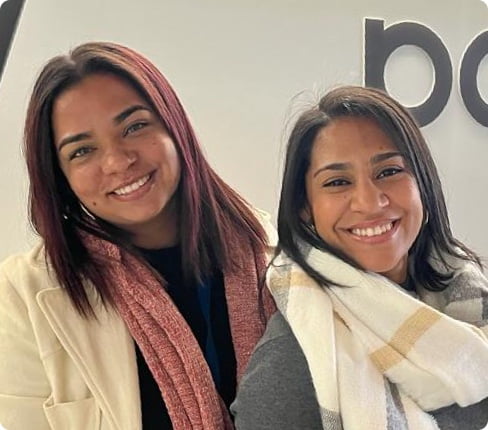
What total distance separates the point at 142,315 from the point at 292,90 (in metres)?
0.79

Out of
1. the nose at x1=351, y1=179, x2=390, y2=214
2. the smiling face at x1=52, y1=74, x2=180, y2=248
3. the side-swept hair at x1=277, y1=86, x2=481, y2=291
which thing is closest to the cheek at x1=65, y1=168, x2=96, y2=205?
the smiling face at x1=52, y1=74, x2=180, y2=248

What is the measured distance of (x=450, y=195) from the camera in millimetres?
1790

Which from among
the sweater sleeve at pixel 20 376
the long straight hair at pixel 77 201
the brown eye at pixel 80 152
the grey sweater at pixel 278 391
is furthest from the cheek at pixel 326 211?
the sweater sleeve at pixel 20 376

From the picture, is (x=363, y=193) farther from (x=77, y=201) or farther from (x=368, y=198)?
(x=77, y=201)

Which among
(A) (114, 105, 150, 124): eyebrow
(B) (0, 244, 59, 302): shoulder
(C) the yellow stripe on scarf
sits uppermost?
(A) (114, 105, 150, 124): eyebrow

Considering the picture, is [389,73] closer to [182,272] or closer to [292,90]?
[292,90]

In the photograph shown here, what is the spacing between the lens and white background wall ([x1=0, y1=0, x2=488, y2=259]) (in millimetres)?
1422

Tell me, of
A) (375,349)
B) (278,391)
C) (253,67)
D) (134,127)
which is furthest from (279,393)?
(253,67)

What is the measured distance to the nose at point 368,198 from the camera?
34.3 inches

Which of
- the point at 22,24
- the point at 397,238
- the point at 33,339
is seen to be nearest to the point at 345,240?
the point at 397,238

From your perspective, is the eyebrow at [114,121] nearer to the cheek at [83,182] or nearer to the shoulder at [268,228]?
the cheek at [83,182]

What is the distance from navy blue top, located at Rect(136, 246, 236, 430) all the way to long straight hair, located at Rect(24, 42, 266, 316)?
2 centimetres

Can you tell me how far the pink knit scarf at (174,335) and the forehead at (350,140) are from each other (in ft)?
Result: 1.01

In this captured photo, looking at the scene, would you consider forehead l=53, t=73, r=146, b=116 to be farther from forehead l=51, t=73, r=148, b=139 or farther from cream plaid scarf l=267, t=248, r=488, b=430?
cream plaid scarf l=267, t=248, r=488, b=430
